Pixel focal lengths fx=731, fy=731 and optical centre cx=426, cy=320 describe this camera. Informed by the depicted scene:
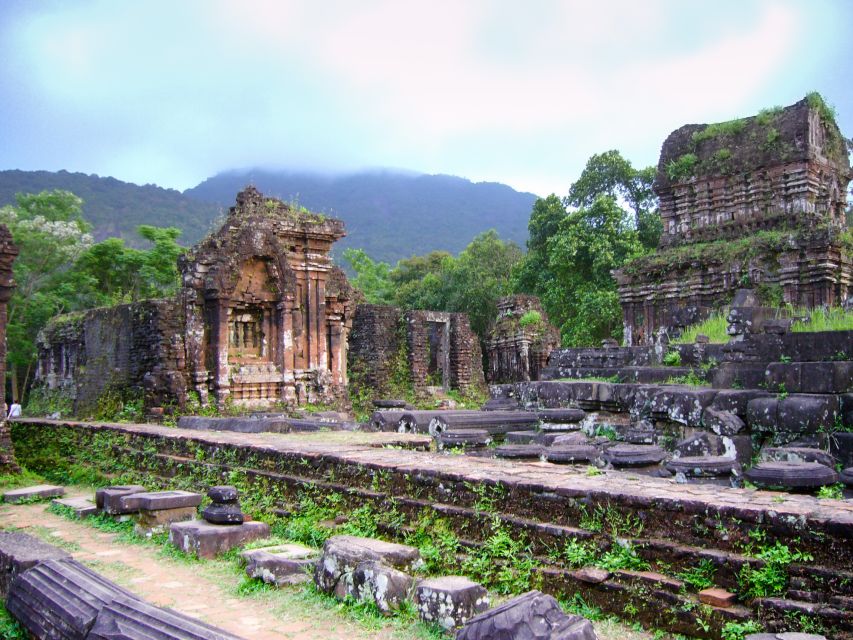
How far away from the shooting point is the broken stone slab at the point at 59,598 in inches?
144

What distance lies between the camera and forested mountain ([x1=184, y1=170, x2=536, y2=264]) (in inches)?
4038

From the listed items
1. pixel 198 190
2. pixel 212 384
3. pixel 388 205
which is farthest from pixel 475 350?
pixel 198 190

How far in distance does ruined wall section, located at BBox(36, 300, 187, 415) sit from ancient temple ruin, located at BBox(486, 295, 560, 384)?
13.9m

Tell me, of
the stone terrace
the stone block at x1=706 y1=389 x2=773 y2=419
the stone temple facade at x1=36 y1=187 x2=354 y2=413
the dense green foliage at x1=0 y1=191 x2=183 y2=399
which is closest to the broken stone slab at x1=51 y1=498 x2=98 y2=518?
the stone terrace

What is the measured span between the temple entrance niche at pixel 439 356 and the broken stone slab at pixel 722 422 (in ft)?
56.1

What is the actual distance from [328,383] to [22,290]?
896 inches

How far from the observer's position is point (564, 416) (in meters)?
8.98

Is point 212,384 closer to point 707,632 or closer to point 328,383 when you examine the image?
point 328,383

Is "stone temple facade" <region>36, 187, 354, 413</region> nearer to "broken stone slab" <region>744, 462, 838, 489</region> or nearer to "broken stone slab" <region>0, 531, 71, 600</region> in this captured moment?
"broken stone slab" <region>0, 531, 71, 600</region>

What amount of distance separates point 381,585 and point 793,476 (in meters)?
2.62

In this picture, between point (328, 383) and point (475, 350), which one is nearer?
point (328, 383)

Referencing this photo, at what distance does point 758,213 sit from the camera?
17.6m

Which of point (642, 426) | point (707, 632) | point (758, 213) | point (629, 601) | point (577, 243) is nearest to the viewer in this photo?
point (707, 632)

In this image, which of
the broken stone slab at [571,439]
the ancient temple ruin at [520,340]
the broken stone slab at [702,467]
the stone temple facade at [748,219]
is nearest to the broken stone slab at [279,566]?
the broken stone slab at [702,467]
